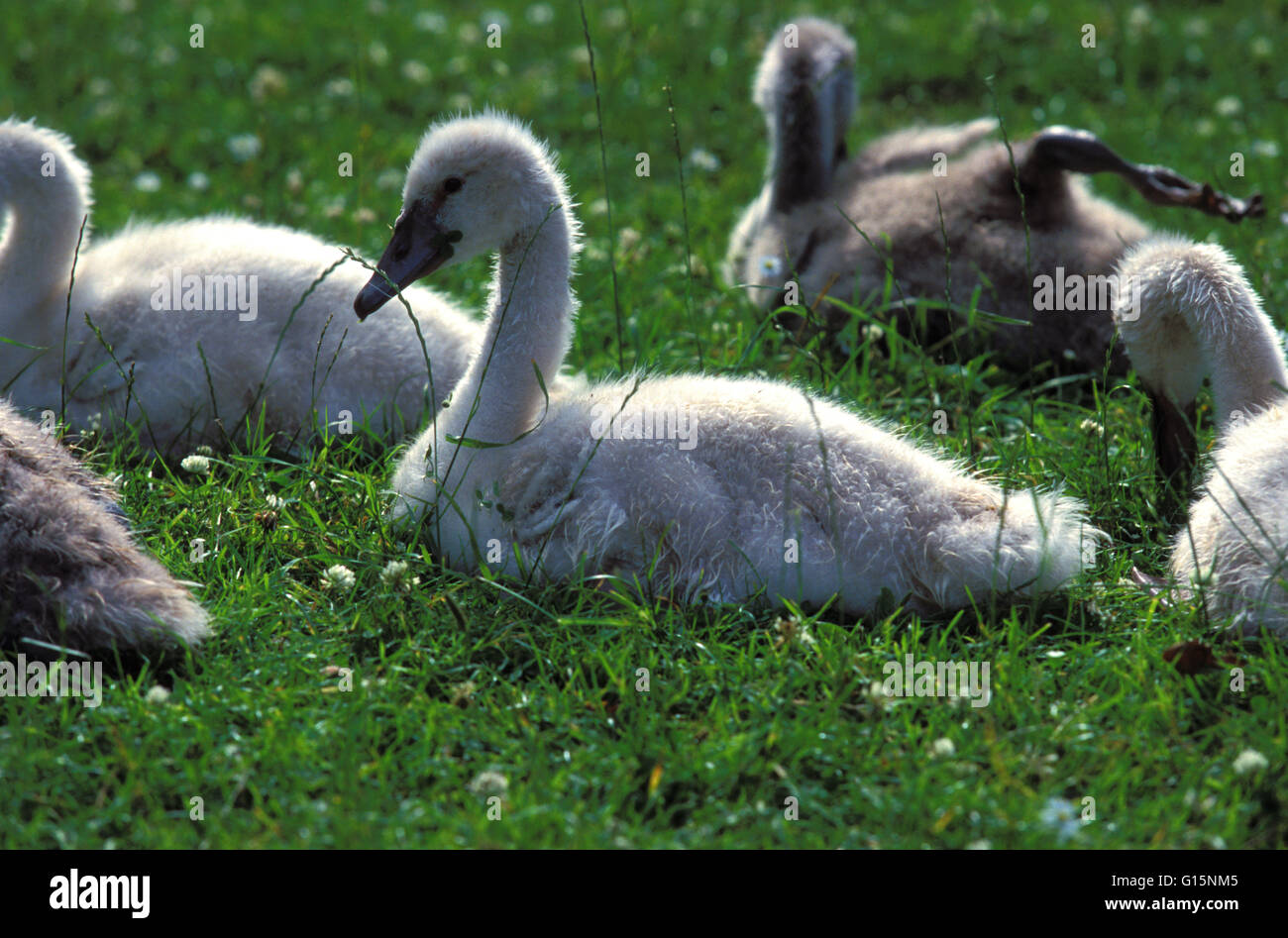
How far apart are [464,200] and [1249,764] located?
8.47ft

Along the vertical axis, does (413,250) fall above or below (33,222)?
below

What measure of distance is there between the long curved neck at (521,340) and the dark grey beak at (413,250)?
0.64 feet

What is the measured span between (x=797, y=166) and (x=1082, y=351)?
67.7 inches

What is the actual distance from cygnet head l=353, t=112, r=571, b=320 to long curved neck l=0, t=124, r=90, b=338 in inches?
61.5

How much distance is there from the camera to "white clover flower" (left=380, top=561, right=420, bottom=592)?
3.62m

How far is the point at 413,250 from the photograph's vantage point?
3.98 meters

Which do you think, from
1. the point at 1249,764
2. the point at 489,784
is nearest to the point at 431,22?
the point at 489,784

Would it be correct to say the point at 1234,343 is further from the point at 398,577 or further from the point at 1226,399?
the point at 398,577

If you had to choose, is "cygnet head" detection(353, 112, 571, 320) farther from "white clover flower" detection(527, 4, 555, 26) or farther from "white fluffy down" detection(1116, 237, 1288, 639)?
"white clover flower" detection(527, 4, 555, 26)

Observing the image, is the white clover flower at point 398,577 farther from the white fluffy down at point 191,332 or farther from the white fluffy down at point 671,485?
the white fluffy down at point 191,332

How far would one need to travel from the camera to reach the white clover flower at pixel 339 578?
370 centimetres

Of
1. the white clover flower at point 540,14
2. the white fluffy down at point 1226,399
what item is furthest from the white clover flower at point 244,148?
the white fluffy down at point 1226,399

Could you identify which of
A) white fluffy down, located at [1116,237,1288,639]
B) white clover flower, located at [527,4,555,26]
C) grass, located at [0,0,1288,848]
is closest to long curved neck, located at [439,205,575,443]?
grass, located at [0,0,1288,848]
